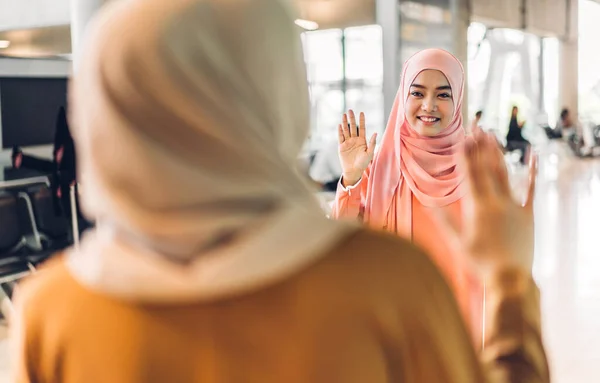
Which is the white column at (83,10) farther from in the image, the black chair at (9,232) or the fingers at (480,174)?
the fingers at (480,174)

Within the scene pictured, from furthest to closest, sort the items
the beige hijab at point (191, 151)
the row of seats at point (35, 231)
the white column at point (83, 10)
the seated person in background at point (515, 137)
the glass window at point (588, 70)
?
the glass window at point (588, 70) → the seated person in background at point (515, 137) → the row of seats at point (35, 231) → the white column at point (83, 10) → the beige hijab at point (191, 151)

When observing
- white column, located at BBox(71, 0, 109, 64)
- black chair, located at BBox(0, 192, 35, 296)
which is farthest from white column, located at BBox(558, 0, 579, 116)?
white column, located at BBox(71, 0, 109, 64)

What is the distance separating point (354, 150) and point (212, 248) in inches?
57.3

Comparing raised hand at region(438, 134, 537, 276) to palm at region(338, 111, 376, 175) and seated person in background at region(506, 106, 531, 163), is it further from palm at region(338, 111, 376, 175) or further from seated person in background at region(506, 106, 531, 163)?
seated person in background at region(506, 106, 531, 163)

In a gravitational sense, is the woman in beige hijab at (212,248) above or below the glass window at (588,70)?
below

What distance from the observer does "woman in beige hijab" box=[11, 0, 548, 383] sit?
677 mm

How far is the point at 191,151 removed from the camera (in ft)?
2.24

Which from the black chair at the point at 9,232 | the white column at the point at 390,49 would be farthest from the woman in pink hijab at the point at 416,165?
the white column at the point at 390,49

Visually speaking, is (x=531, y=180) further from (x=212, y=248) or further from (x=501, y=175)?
→ (x=212, y=248)

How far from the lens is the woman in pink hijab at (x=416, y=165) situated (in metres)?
2.05

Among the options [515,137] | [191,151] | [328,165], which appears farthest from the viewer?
[515,137]

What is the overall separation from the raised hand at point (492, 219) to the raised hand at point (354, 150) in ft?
3.93

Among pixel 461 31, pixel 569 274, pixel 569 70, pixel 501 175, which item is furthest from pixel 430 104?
pixel 569 70

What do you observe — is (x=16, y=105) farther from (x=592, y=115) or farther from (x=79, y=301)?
(x=592, y=115)
